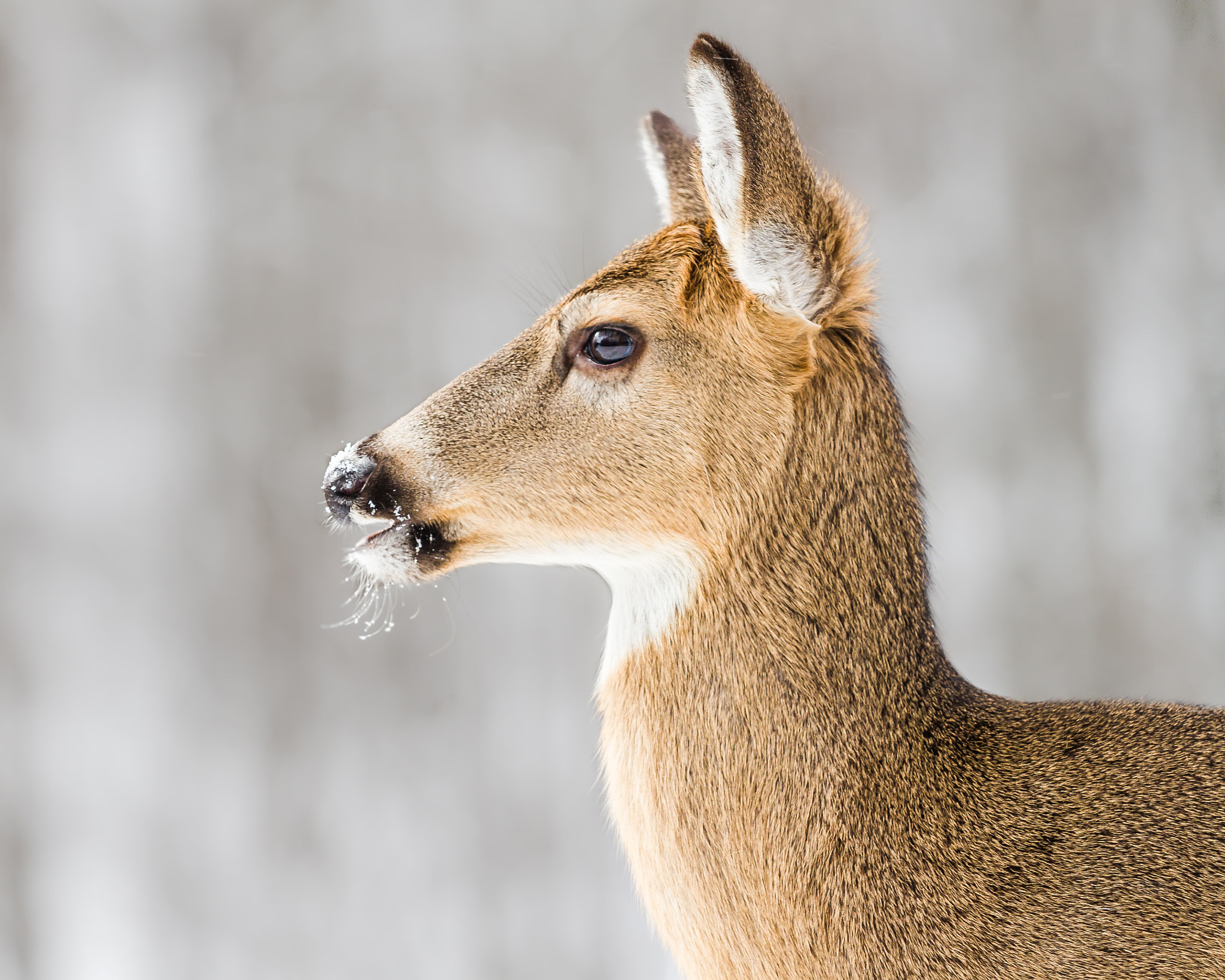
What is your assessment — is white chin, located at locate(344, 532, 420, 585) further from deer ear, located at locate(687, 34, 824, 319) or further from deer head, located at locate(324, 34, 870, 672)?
deer ear, located at locate(687, 34, 824, 319)

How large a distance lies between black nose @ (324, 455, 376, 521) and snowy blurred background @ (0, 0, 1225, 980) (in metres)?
1.38

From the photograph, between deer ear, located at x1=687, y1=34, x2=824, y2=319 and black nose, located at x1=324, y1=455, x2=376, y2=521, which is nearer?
deer ear, located at x1=687, y1=34, x2=824, y2=319

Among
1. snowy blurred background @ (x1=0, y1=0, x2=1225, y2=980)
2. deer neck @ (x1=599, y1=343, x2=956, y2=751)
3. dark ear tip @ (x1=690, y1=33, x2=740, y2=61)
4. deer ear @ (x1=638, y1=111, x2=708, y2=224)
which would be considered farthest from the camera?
snowy blurred background @ (x1=0, y1=0, x2=1225, y2=980)

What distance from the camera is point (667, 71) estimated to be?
2.43 m

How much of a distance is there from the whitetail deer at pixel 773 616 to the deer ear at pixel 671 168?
0.30 feet

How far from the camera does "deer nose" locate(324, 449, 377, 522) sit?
1.04m

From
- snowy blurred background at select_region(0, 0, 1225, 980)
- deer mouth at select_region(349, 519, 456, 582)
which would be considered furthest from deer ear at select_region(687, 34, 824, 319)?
snowy blurred background at select_region(0, 0, 1225, 980)

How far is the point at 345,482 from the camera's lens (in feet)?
3.41

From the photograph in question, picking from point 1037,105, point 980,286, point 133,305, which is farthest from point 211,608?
point 1037,105

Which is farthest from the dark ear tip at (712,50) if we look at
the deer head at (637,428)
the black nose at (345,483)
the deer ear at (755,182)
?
the black nose at (345,483)

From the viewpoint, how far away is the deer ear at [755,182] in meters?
0.90

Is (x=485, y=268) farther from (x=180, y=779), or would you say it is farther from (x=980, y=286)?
(x=180, y=779)

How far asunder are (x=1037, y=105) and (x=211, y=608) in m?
2.31

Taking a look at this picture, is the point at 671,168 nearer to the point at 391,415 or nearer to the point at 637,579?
the point at 637,579
